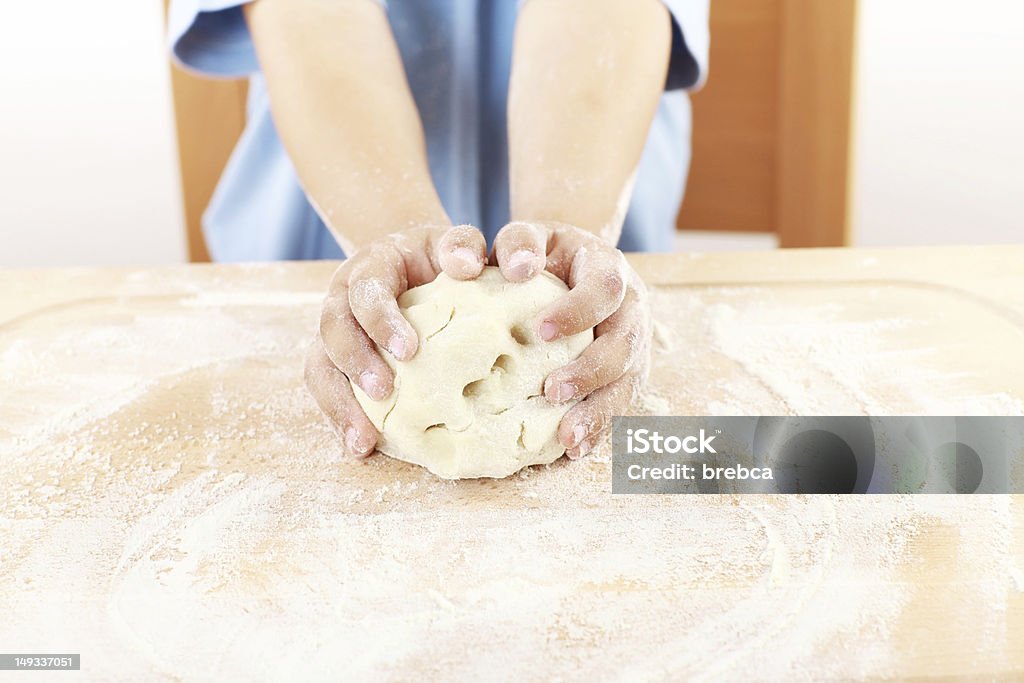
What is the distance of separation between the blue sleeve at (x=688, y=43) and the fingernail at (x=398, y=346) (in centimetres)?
57

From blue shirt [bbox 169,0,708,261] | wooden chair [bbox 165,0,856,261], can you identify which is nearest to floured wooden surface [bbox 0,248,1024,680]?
blue shirt [bbox 169,0,708,261]

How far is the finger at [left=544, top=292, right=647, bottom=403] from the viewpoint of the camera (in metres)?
0.70

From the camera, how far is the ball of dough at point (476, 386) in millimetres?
703

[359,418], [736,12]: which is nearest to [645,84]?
[359,418]

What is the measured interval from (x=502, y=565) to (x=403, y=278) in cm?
27

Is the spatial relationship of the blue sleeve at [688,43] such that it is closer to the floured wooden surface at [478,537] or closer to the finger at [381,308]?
the floured wooden surface at [478,537]

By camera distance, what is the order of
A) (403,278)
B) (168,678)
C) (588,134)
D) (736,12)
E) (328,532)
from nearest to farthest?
1. (168,678)
2. (328,532)
3. (403,278)
4. (588,134)
5. (736,12)

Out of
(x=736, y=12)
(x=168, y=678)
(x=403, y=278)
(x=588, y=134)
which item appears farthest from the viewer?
(x=736, y=12)

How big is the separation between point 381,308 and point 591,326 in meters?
0.16

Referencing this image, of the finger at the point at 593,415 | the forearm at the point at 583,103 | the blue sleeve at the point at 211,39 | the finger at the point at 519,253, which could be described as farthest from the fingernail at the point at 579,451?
the blue sleeve at the point at 211,39

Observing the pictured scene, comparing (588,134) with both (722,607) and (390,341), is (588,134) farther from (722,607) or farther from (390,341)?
(722,607)

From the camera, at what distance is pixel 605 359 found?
28.2 inches

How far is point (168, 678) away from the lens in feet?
1.74

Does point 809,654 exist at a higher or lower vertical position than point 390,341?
lower
